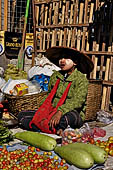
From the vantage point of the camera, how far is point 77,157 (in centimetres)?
288

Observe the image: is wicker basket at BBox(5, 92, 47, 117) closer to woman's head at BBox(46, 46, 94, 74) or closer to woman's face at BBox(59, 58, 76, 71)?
woman's head at BBox(46, 46, 94, 74)

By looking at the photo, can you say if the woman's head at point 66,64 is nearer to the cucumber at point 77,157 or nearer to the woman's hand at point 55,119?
the woman's hand at point 55,119

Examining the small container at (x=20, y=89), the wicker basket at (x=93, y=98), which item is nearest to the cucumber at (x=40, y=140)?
the small container at (x=20, y=89)

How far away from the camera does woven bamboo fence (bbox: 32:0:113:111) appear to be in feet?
17.8

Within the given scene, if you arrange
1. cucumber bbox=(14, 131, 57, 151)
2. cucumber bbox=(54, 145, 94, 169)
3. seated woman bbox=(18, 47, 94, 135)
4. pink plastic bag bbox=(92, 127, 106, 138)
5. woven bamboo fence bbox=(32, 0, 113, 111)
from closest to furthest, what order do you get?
1. cucumber bbox=(54, 145, 94, 169)
2. cucumber bbox=(14, 131, 57, 151)
3. seated woman bbox=(18, 47, 94, 135)
4. pink plastic bag bbox=(92, 127, 106, 138)
5. woven bamboo fence bbox=(32, 0, 113, 111)

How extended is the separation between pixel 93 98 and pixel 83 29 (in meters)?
1.70

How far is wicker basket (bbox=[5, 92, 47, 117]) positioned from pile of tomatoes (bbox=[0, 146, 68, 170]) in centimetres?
142

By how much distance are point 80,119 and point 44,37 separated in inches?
139

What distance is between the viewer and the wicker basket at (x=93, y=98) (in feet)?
16.4

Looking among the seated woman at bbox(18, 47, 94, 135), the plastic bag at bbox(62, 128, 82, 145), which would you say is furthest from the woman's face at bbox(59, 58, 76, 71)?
the plastic bag at bbox(62, 128, 82, 145)

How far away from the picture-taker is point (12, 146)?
349cm

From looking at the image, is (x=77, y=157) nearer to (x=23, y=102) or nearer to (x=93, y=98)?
(x=23, y=102)

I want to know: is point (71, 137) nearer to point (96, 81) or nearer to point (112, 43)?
point (96, 81)

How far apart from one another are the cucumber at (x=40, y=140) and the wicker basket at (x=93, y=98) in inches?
68.7
